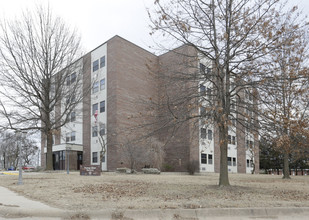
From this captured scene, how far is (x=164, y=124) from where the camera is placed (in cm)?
1165

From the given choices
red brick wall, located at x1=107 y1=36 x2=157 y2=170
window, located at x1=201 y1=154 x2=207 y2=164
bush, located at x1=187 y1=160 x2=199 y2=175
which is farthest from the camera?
window, located at x1=201 y1=154 x2=207 y2=164

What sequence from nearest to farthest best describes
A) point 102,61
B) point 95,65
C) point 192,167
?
point 192,167, point 102,61, point 95,65

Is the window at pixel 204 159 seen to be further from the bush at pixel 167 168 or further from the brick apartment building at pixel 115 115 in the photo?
the bush at pixel 167 168

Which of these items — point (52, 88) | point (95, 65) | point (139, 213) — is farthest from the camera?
point (95, 65)

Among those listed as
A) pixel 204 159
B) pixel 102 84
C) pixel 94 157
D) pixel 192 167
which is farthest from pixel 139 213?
pixel 204 159

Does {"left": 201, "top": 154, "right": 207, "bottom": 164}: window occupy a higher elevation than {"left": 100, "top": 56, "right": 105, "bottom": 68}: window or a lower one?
lower

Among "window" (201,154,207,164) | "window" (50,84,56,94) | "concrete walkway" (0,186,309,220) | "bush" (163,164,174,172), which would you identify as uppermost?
"window" (50,84,56,94)

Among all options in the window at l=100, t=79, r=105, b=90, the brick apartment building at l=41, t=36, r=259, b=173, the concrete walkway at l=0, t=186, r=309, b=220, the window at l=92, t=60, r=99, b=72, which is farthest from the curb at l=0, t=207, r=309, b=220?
the window at l=92, t=60, r=99, b=72

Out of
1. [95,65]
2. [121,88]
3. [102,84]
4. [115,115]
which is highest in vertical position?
[95,65]

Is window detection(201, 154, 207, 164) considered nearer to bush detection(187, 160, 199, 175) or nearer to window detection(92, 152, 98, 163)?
bush detection(187, 160, 199, 175)

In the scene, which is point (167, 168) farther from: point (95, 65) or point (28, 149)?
point (28, 149)

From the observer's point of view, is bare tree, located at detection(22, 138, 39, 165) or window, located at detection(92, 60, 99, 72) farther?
bare tree, located at detection(22, 138, 39, 165)

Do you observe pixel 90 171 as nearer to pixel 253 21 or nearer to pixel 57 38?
pixel 57 38

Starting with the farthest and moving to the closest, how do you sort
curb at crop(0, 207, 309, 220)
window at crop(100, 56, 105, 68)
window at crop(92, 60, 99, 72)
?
window at crop(92, 60, 99, 72) → window at crop(100, 56, 105, 68) → curb at crop(0, 207, 309, 220)
